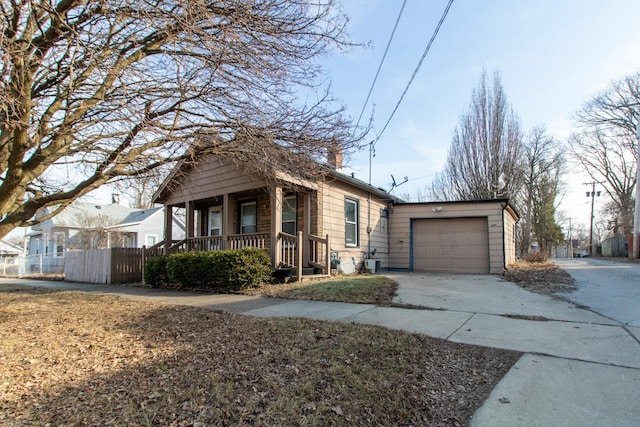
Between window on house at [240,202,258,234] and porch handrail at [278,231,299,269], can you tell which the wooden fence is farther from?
porch handrail at [278,231,299,269]

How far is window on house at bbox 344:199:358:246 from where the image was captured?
40.7 feet

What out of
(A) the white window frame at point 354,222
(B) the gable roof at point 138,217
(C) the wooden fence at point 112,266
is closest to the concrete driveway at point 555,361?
(A) the white window frame at point 354,222

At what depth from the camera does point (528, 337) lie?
4441mm

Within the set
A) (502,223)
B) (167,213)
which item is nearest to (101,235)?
(167,213)

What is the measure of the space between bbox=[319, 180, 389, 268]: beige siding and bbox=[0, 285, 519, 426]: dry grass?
6.43m

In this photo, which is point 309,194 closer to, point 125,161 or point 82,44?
point 125,161

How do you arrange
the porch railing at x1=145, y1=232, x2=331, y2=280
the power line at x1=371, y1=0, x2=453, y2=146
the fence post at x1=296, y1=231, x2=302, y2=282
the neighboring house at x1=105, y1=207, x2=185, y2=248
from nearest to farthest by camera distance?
the power line at x1=371, y1=0, x2=453, y2=146 < the fence post at x1=296, y1=231, x2=302, y2=282 < the porch railing at x1=145, y1=232, x2=331, y2=280 < the neighboring house at x1=105, y1=207, x2=185, y2=248

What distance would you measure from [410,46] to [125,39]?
6.01 m

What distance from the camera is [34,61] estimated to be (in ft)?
15.6

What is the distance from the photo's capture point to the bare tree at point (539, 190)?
26.8 meters

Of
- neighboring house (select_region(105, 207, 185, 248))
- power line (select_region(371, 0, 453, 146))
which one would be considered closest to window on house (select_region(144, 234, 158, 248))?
neighboring house (select_region(105, 207, 185, 248))

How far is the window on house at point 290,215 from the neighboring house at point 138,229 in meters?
17.0

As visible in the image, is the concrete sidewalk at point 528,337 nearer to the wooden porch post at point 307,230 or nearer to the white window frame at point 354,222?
the wooden porch post at point 307,230

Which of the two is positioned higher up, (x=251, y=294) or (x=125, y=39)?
(x=125, y=39)
